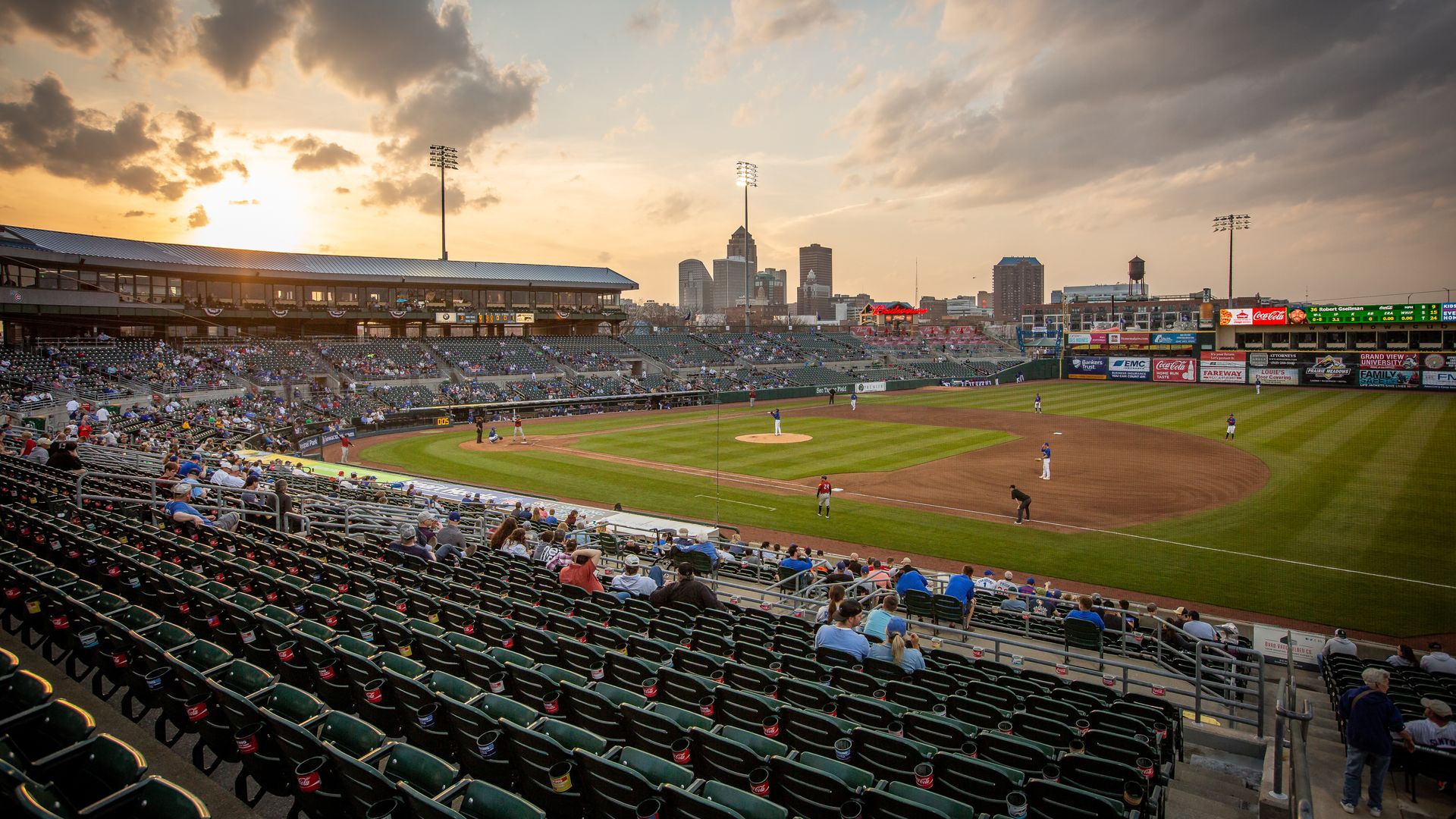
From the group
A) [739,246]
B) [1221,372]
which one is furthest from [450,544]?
[1221,372]

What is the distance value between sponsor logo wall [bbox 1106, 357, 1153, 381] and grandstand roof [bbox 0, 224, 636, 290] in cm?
5019

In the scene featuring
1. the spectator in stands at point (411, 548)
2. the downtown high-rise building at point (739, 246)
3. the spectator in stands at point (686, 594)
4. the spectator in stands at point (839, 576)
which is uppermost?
the downtown high-rise building at point (739, 246)

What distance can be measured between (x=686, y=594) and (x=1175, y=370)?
74.4m

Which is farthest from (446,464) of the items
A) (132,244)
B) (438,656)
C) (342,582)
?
(132,244)

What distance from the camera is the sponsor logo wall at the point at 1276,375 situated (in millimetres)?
63938

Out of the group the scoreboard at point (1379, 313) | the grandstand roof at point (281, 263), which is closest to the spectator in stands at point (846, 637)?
the grandstand roof at point (281, 263)

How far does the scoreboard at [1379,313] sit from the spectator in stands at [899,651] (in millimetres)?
69495

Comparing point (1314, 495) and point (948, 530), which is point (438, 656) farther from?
point (1314, 495)

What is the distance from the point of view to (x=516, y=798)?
13.4ft

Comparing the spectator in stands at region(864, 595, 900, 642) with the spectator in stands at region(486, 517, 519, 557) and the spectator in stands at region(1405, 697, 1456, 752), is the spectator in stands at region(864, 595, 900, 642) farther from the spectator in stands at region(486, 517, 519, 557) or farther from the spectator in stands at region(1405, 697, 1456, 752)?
the spectator in stands at region(486, 517, 519, 557)

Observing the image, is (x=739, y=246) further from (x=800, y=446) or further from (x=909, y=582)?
(x=909, y=582)

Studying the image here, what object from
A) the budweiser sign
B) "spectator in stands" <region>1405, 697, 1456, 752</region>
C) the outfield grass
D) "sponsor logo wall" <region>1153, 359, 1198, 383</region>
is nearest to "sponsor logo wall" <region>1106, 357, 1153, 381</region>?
"sponsor logo wall" <region>1153, 359, 1198, 383</region>

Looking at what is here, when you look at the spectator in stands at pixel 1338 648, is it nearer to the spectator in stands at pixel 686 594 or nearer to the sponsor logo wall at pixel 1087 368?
the spectator in stands at pixel 686 594

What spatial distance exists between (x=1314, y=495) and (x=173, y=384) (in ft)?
175
